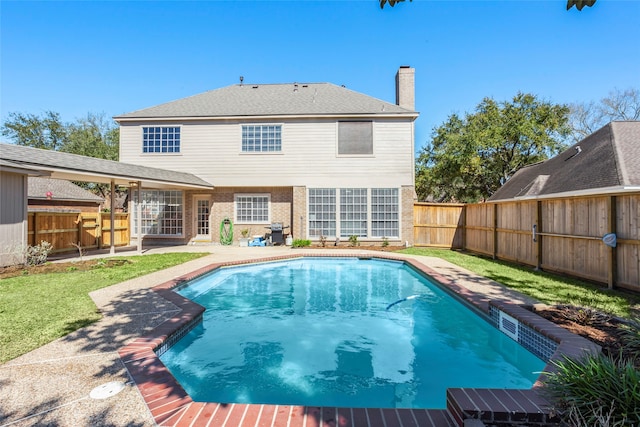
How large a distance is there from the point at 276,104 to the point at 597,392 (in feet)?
52.5

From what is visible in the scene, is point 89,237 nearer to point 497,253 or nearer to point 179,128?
point 179,128

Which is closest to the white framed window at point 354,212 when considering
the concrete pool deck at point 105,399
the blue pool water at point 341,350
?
the blue pool water at point 341,350

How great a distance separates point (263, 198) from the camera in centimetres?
1557

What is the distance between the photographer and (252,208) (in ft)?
51.3

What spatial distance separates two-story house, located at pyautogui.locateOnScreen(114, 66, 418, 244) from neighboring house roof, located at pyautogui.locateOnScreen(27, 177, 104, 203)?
8971 mm

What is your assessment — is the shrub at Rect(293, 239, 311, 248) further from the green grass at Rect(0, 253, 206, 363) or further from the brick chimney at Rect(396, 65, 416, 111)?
the brick chimney at Rect(396, 65, 416, 111)

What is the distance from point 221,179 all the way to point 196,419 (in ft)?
45.5

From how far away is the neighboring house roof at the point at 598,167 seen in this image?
6688 mm

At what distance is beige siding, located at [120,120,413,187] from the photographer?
14711 millimetres

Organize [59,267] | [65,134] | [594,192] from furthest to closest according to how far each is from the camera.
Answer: [65,134]
[59,267]
[594,192]

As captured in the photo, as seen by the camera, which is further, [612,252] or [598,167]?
[598,167]

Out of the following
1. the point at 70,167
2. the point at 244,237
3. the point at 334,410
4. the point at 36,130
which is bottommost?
the point at 334,410

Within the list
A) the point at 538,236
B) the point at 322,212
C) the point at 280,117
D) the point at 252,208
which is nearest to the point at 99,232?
the point at 252,208

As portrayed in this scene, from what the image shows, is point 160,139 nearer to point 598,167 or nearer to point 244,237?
point 244,237
